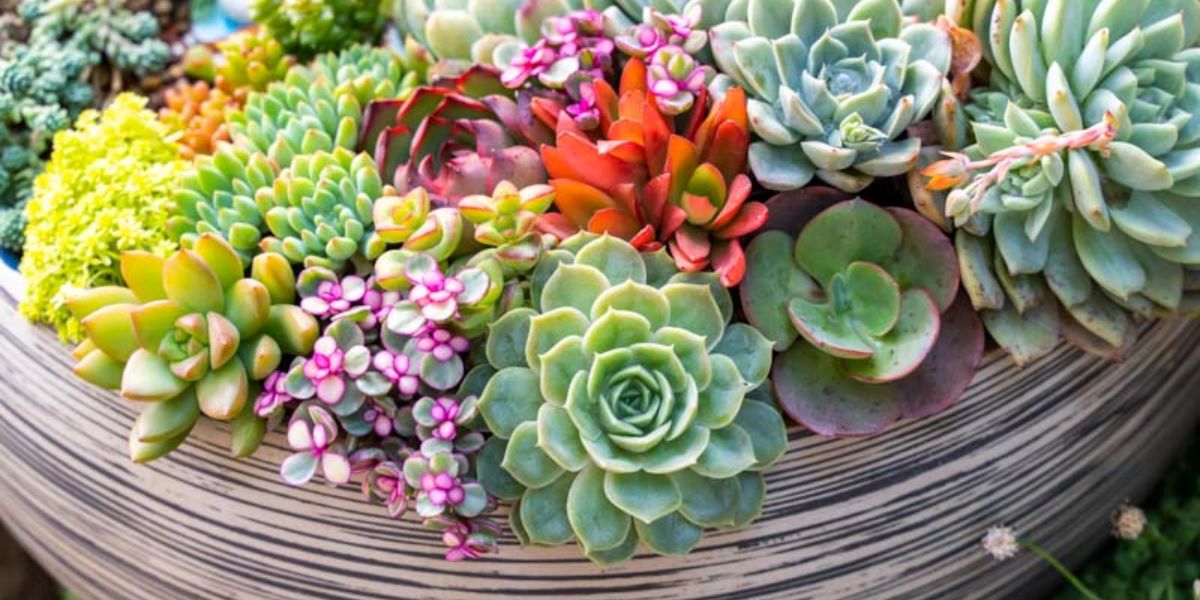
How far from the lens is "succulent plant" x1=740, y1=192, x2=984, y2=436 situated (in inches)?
38.2

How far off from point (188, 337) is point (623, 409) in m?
0.35

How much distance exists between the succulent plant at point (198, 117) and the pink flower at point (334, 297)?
32 cm

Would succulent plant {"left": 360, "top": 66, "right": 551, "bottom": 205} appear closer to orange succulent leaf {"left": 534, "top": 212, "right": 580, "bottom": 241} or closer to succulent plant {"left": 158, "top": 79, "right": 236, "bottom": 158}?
orange succulent leaf {"left": 534, "top": 212, "right": 580, "bottom": 241}

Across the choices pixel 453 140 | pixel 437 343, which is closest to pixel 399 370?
pixel 437 343

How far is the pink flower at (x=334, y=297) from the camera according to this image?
0.97 metres

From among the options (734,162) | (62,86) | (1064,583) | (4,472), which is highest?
(734,162)

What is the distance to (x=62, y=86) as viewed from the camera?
137cm

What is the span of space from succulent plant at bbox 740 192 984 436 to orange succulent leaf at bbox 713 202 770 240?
3 centimetres

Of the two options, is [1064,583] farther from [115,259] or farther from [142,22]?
[142,22]

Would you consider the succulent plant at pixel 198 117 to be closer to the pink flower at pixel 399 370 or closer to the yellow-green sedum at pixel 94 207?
the yellow-green sedum at pixel 94 207

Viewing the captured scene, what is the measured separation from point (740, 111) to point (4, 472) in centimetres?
81

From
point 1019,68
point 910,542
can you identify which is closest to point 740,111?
point 1019,68

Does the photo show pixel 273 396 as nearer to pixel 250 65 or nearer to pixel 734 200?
pixel 734 200

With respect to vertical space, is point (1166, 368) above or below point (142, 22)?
below
